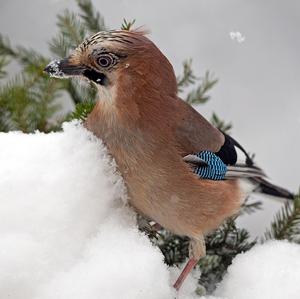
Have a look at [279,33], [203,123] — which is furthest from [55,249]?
[279,33]

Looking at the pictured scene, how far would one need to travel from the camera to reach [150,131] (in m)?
1.60

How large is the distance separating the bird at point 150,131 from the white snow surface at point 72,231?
0.15 ft

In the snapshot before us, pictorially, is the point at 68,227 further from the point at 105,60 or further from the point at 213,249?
the point at 213,249

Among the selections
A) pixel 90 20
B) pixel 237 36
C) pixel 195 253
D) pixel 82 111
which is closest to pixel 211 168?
pixel 195 253

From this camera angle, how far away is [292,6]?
10.0 feet

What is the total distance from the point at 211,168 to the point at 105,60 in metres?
0.43

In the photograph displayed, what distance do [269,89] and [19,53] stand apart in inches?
44.2

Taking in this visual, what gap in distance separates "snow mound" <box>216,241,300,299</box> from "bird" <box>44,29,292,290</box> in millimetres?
109

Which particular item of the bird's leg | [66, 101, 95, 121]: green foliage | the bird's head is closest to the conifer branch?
[66, 101, 95, 121]: green foliage

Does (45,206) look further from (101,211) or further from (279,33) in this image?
(279,33)

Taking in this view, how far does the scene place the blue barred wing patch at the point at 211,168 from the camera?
1.70m

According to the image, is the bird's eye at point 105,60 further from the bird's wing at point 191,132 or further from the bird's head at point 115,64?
the bird's wing at point 191,132

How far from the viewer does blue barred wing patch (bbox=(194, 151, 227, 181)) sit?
67.0 inches

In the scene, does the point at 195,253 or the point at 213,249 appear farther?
the point at 213,249
